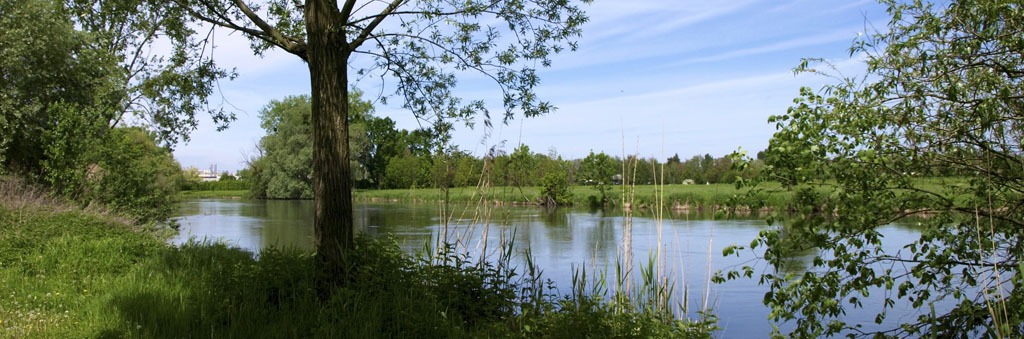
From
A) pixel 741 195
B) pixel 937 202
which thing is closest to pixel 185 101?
pixel 741 195

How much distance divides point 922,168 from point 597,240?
5647 millimetres

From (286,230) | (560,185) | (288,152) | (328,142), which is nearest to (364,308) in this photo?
(328,142)

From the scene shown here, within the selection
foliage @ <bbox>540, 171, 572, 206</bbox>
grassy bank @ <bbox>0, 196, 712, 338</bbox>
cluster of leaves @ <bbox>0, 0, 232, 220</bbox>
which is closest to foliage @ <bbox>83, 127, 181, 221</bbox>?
cluster of leaves @ <bbox>0, 0, 232, 220</bbox>

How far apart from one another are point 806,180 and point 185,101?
5.83 meters

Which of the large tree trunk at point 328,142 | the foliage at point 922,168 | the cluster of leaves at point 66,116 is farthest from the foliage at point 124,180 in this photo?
the foliage at point 922,168

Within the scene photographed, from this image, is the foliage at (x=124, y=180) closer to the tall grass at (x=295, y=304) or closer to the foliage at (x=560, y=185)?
the tall grass at (x=295, y=304)

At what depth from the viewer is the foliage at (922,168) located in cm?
456

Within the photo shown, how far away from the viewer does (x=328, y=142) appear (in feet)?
17.2

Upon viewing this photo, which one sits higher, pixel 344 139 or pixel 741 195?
pixel 344 139

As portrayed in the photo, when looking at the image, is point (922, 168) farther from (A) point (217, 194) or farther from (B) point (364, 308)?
(A) point (217, 194)

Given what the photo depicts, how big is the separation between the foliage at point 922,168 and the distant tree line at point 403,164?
50 centimetres

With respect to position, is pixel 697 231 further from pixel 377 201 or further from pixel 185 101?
pixel 377 201

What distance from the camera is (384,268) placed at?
5.49 m

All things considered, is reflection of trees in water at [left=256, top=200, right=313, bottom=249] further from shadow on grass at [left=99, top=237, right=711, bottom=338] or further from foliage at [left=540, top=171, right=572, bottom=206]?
foliage at [left=540, top=171, right=572, bottom=206]
